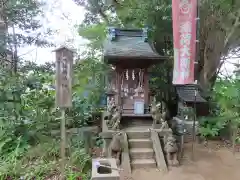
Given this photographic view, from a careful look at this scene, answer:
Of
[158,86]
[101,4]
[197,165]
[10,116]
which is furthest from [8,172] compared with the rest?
[101,4]

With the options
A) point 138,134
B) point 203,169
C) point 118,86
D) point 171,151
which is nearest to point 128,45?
point 118,86

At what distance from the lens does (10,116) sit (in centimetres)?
625

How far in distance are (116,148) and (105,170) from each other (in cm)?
193

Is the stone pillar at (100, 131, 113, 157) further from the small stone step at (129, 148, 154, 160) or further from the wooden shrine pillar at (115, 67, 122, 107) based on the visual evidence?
the wooden shrine pillar at (115, 67, 122, 107)

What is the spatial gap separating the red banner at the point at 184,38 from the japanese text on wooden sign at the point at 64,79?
2.81 metres

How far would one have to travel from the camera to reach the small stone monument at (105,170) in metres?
3.61

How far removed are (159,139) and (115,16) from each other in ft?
23.3

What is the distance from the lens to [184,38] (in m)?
5.99

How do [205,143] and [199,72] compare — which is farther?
[199,72]

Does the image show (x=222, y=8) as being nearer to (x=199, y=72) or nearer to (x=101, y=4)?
(x=199, y=72)

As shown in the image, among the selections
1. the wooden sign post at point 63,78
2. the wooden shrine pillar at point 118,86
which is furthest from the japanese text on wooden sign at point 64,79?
the wooden shrine pillar at point 118,86

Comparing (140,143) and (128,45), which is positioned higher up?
(128,45)

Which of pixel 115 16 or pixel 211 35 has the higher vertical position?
pixel 115 16

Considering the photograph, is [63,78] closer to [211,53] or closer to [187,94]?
[187,94]
